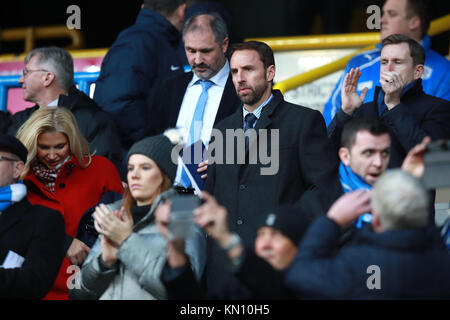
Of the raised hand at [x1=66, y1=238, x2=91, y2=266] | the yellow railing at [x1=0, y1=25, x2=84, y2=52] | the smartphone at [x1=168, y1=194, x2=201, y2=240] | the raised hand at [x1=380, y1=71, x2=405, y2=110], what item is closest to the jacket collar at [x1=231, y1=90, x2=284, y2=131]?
the raised hand at [x1=380, y1=71, x2=405, y2=110]

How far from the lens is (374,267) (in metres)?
3.79

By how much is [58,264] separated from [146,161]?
0.71m

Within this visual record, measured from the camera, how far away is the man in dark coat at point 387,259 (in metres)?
3.75

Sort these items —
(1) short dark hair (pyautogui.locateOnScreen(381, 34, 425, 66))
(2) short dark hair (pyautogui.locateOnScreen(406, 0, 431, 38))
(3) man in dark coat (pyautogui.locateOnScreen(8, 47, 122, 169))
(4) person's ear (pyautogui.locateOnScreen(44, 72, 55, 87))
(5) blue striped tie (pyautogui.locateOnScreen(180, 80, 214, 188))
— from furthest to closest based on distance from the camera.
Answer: (4) person's ear (pyautogui.locateOnScreen(44, 72, 55, 87)) < (2) short dark hair (pyautogui.locateOnScreen(406, 0, 431, 38)) < (3) man in dark coat (pyautogui.locateOnScreen(8, 47, 122, 169)) < (5) blue striped tie (pyautogui.locateOnScreen(180, 80, 214, 188)) < (1) short dark hair (pyautogui.locateOnScreen(381, 34, 425, 66))

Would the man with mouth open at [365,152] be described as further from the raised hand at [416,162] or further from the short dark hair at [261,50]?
the short dark hair at [261,50]

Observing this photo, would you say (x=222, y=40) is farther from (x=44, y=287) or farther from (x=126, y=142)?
(x=44, y=287)

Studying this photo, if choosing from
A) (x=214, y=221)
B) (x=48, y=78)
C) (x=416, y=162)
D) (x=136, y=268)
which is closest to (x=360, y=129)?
(x=416, y=162)

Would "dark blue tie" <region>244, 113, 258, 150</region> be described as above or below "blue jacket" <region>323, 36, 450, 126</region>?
below

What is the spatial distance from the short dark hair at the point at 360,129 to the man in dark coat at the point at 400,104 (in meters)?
0.34

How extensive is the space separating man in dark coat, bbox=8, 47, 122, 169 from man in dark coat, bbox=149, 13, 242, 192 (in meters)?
0.35

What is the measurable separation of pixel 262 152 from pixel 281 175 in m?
0.19

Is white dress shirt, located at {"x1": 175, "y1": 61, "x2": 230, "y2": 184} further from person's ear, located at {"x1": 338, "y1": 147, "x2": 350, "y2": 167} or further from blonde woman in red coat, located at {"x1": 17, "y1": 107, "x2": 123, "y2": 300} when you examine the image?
person's ear, located at {"x1": 338, "y1": 147, "x2": 350, "y2": 167}

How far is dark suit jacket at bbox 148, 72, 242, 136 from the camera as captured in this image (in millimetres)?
6215

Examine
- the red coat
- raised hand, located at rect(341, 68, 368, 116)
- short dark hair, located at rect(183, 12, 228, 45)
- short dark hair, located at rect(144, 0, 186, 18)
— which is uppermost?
short dark hair, located at rect(144, 0, 186, 18)
